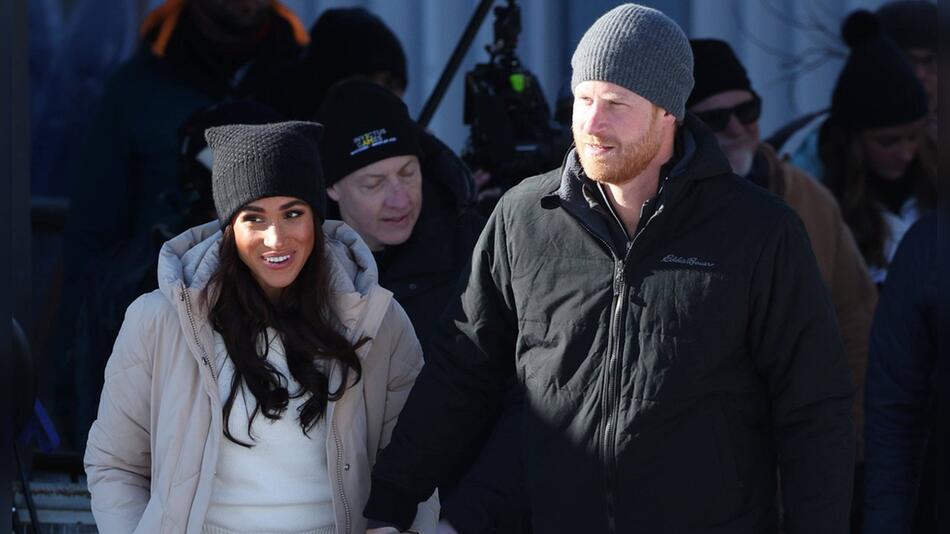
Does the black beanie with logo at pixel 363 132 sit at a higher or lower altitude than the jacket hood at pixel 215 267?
higher

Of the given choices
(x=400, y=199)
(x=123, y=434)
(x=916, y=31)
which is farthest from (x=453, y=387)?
(x=916, y=31)

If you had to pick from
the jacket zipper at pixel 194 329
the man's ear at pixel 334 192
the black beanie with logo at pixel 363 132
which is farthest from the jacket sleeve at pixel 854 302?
the jacket zipper at pixel 194 329

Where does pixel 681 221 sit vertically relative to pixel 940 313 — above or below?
above

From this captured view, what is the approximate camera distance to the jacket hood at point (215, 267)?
302 centimetres

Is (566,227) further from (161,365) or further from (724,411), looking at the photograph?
(161,365)

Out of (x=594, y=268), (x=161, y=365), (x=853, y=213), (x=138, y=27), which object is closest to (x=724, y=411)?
(x=594, y=268)

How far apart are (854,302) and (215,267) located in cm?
193

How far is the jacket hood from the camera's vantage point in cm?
302

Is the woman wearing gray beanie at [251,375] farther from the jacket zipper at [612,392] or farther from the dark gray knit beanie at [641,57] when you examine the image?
the dark gray knit beanie at [641,57]

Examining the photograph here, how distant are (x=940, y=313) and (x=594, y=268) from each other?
33.9 inches

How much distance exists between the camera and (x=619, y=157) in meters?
2.85

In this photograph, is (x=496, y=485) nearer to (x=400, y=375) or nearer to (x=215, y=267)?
(x=400, y=375)

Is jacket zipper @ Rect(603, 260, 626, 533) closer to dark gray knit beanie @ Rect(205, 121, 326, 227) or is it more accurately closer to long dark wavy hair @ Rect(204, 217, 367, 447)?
long dark wavy hair @ Rect(204, 217, 367, 447)

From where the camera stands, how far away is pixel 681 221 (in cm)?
288
